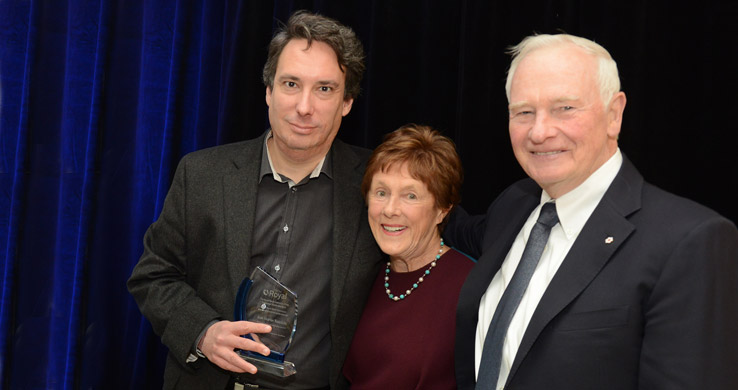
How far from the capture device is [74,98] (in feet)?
9.71

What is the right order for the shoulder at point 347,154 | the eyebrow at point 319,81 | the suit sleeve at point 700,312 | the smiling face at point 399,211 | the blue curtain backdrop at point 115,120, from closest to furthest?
1. the suit sleeve at point 700,312
2. the smiling face at point 399,211
3. the eyebrow at point 319,81
4. the shoulder at point 347,154
5. the blue curtain backdrop at point 115,120

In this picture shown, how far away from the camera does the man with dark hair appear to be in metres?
2.00

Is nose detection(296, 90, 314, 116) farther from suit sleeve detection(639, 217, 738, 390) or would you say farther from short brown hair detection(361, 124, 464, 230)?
suit sleeve detection(639, 217, 738, 390)

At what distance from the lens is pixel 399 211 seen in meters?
1.96

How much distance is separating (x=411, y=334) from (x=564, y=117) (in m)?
0.82

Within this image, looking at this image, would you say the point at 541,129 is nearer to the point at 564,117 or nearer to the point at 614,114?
the point at 564,117

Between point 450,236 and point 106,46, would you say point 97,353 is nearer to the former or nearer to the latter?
point 106,46

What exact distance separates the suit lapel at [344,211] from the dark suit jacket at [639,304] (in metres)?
0.70

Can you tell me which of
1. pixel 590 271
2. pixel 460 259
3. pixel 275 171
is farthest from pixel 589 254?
pixel 275 171

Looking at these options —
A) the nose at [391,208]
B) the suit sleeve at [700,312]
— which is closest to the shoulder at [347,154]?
the nose at [391,208]

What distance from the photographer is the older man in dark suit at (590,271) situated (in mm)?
1275

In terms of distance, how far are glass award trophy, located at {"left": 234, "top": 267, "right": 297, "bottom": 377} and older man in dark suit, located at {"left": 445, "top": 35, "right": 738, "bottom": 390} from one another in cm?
Answer: 51

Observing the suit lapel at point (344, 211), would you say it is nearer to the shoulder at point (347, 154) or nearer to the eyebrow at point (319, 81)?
the shoulder at point (347, 154)

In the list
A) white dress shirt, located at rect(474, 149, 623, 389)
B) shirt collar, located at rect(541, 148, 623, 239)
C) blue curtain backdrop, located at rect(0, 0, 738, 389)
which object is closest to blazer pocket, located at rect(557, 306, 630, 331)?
white dress shirt, located at rect(474, 149, 623, 389)
